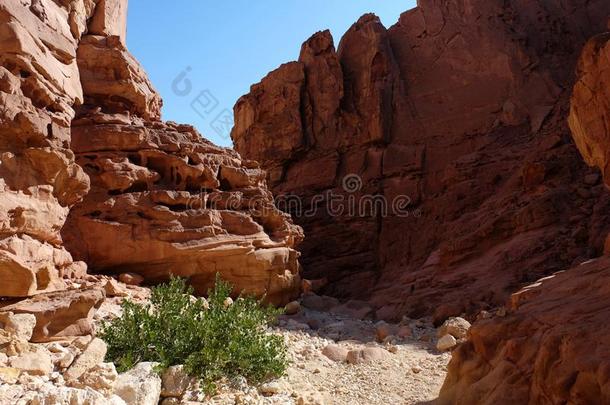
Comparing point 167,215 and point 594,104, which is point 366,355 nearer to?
point 594,104

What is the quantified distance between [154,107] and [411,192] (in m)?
12.3

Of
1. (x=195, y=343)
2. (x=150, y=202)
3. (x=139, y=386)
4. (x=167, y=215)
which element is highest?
(x=150, y=202)

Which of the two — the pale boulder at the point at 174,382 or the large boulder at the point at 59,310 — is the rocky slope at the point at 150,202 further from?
the pale boulder at the point at 174,382

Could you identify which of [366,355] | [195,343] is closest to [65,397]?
[195,343]

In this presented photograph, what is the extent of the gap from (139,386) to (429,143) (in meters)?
20.2

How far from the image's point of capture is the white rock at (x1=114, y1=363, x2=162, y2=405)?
5066 mm

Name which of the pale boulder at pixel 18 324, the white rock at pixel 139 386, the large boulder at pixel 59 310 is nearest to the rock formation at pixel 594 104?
the white rock at pixel 139 386

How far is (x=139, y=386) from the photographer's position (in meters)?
5.23

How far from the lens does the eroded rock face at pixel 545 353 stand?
364 cm

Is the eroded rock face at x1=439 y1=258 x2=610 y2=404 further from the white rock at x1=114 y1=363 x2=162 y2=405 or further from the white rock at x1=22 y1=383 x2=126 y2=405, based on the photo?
the white rock at x1=22 y1=383 x2=126 y2=405

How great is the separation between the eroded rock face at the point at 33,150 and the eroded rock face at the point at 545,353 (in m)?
5.89

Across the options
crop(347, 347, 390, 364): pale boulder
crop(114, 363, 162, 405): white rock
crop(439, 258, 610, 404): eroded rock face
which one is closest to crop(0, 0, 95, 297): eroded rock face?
crop(114, 363, 162, 405): white rock

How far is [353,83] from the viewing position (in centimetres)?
2586

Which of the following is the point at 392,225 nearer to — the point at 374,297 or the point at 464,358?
the point at 374,297
